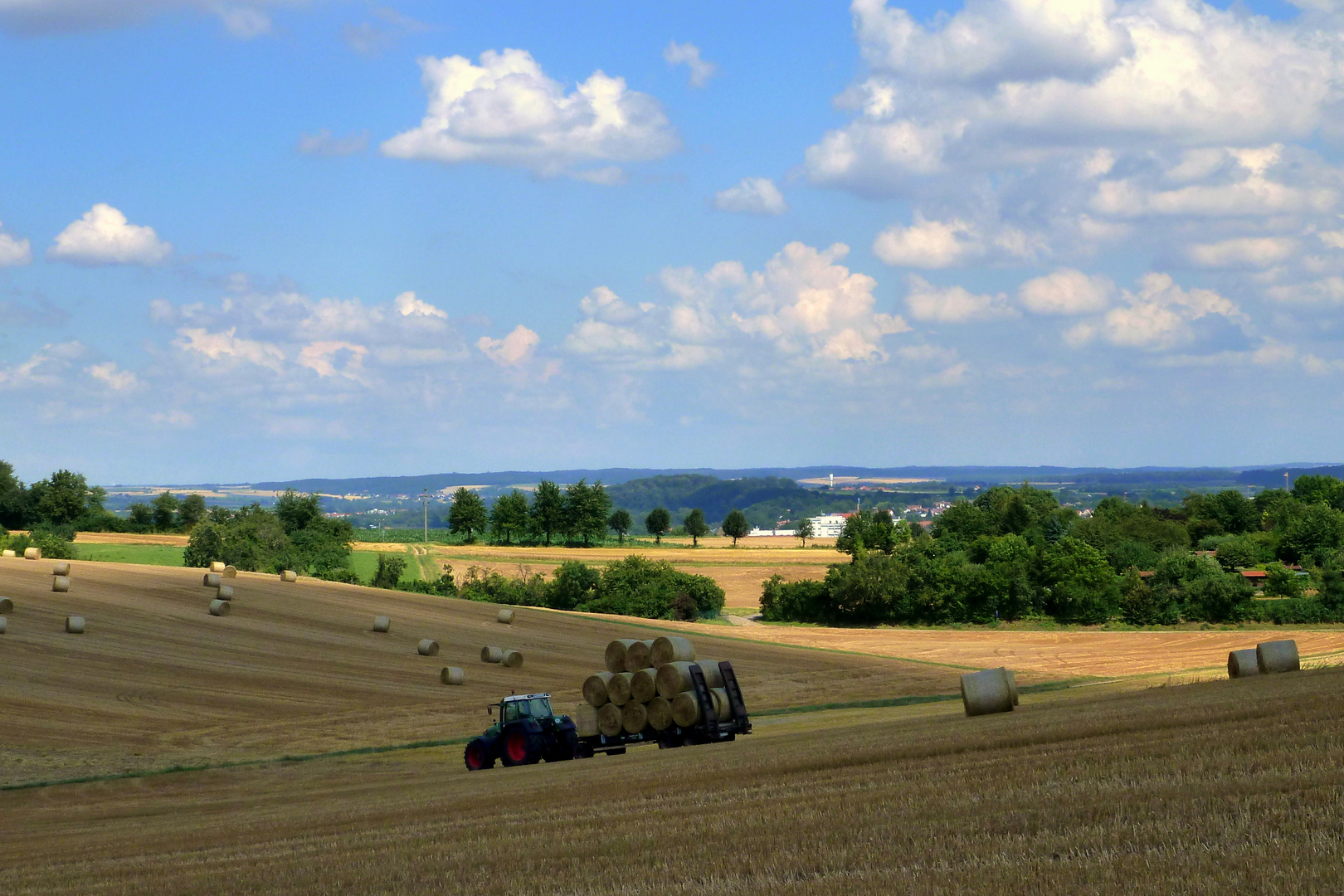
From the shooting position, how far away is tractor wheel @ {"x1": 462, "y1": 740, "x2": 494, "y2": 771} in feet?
81.7

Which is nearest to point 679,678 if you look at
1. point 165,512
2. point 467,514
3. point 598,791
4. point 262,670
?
point 598,791

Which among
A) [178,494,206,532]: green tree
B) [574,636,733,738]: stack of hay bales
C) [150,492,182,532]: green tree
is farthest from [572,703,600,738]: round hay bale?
[178,494,206,532]: green tree

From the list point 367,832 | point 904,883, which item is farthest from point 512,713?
point 904,883

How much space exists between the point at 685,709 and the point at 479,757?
4609 millimetres

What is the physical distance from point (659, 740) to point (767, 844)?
689 inches

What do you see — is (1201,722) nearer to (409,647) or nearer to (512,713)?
(512,713)

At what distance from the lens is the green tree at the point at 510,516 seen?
5320 inches

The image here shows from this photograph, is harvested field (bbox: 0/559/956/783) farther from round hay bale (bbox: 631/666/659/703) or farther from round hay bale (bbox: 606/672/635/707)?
round hay bale (bbox: 631/666/659/703)

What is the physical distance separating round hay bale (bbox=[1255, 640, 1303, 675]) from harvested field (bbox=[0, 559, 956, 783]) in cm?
1822

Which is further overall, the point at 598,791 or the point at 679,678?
the point at 679,678

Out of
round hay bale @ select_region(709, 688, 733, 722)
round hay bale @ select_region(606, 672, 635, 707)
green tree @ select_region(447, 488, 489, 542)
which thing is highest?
green tree @ select_region(447, 488, 489, 542)

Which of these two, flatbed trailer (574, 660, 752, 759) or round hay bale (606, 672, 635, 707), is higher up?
round hay bale (606, 672, 635, 707)

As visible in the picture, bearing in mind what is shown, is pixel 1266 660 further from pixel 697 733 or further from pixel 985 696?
pixel 697 733

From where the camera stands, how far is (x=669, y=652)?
28.3 meters
